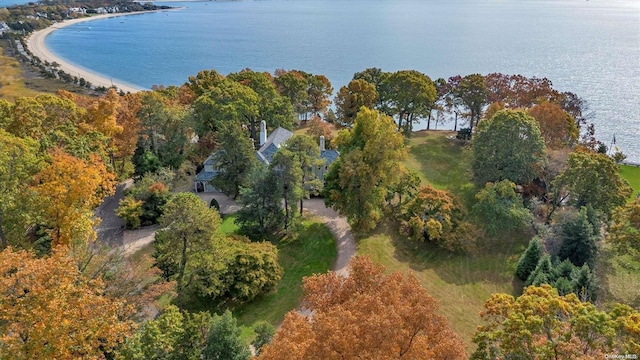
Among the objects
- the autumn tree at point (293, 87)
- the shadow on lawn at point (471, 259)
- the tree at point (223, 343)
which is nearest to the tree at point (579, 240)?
the shadow on lawn at point (471, 259)

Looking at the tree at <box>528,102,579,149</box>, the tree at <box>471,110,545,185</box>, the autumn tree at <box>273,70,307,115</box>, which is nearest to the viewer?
the tree at <box>471,110,545,185</box>

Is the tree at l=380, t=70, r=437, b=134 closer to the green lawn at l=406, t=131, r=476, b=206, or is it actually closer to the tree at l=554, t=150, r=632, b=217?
the green lawn at l=406, t=131, r=476, b=206

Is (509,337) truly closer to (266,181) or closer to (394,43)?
(266,181)

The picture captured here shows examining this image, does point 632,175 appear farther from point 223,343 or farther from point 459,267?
point 223,343

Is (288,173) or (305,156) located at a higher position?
(305,156)

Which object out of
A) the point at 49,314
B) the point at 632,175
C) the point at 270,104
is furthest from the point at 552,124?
the point at 49,314

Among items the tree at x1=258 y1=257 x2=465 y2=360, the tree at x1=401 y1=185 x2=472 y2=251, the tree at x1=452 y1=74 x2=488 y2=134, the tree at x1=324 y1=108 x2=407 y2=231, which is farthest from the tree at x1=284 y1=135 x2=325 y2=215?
the tree at x1=452 y1=74 x2=488 y2=134
